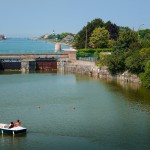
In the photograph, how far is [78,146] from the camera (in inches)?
1131

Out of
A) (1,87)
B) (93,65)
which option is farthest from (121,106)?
(93,65)

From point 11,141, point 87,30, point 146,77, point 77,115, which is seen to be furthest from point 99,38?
point 11,141

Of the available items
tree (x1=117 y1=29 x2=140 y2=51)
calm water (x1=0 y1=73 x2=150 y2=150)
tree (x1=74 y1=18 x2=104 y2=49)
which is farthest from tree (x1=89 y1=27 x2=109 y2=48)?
calm water (x1=0 y1=73 x2=150 y2=150)

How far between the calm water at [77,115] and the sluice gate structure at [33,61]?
2001 cm

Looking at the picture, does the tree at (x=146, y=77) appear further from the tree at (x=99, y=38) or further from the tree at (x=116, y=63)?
the tree at (x=99, y=38)

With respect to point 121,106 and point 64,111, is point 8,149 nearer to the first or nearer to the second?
point 64,111

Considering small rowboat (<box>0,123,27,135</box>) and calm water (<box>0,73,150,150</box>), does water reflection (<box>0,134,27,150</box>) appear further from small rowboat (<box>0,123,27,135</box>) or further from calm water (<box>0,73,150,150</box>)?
small rowboat (<box>0,123,27,135</box>)

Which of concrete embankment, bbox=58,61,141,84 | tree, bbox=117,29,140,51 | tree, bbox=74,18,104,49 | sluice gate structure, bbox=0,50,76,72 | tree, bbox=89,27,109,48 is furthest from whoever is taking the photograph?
tree, bbox=74,18,104,49

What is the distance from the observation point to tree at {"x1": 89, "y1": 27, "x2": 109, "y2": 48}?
90.6 meters

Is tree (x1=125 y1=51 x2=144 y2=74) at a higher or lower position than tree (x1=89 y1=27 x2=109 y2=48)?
lower

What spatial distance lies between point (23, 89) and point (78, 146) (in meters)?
25.4

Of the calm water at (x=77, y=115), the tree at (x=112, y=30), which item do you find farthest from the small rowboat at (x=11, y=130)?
the tree at (x=112, y=30)

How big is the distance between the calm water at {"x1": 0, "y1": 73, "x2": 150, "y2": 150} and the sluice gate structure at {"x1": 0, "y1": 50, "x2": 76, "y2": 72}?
20.0 metres

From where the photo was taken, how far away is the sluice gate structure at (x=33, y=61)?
7882 centimetres
